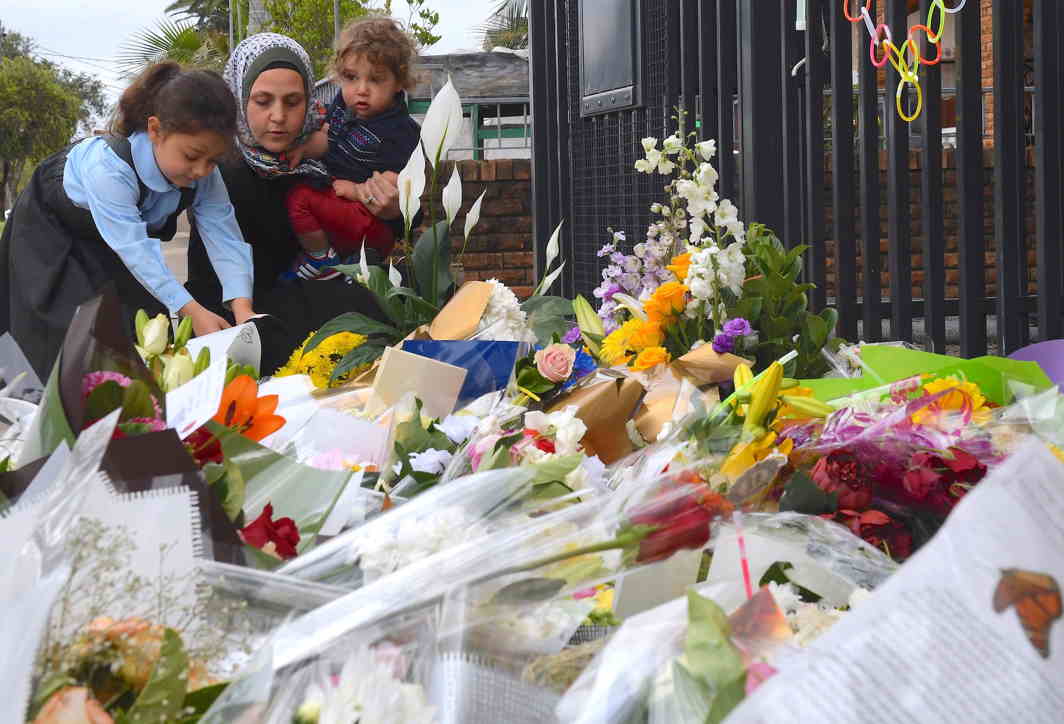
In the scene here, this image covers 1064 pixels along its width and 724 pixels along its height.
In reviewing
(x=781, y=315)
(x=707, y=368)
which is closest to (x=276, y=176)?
(x=781, y=315)

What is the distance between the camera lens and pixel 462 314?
1.89 m

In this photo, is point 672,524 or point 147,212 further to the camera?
point 147,212

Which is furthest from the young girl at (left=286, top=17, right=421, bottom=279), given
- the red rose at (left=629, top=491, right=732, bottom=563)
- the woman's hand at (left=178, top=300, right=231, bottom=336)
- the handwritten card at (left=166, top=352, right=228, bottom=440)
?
the red rose at (left=629, top=491, right=732, bottom=563)

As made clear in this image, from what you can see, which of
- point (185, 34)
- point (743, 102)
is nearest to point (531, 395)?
point (743, 102)

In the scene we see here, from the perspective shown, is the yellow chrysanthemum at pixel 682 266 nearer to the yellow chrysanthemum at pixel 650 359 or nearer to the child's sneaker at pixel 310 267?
the yellow chrysanthemum at pixel 650 359

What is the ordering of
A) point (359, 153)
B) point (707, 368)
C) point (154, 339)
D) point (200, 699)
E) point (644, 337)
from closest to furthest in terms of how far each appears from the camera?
point (200, 699)
point (154, 339)
point (707, 368)
point (644, 337)
point (359, 153)

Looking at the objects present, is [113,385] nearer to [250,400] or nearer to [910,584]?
[250,400]

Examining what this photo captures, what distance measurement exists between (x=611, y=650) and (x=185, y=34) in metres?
25.7

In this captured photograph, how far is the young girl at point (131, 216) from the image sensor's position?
117 inches

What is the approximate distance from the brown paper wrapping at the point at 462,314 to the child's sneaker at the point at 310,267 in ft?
5.29

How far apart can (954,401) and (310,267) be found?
263 cm

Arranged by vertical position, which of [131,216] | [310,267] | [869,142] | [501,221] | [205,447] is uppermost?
[501,221]

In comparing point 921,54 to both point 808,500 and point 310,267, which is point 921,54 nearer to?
point 310,267

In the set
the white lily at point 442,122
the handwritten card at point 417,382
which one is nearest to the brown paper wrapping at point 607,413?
the handwritten card at point 417,382
